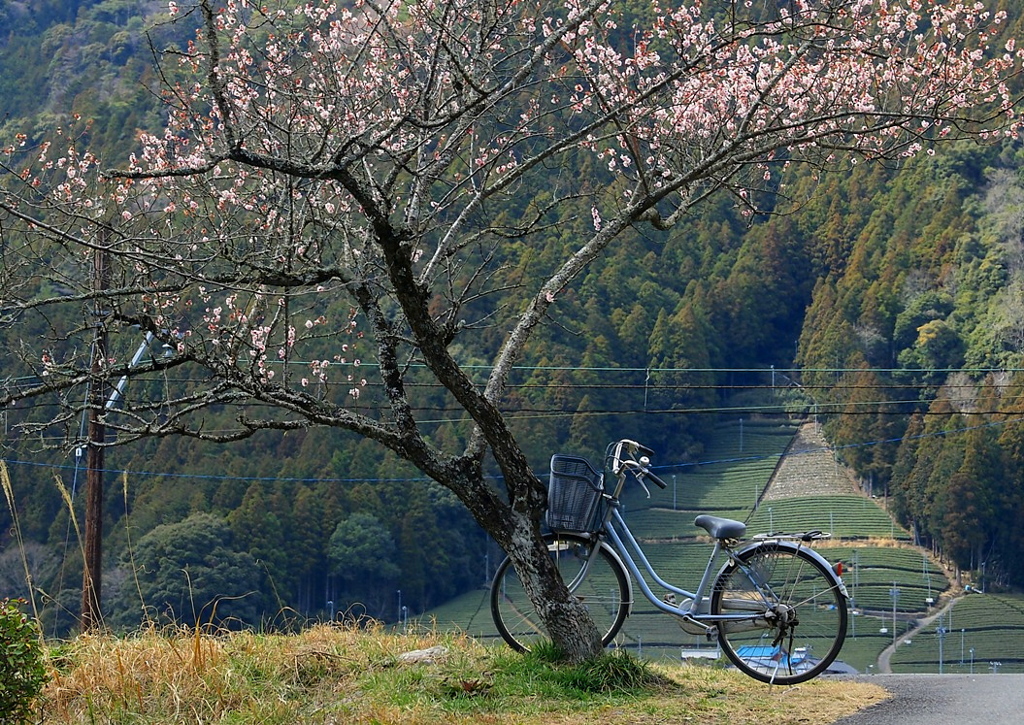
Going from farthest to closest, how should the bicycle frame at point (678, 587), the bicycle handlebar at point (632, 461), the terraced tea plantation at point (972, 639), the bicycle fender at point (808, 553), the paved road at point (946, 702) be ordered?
the terraced tea plantation at point (972, 639)
the bicycle handlebar at point (632, 461)
the bicycle frame at point (678, 587)
the bicycle fender at point (808, 553)
the paved road at point (946, 702)

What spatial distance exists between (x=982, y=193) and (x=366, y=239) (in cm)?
4673

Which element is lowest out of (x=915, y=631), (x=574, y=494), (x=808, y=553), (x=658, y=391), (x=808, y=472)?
(x=915, y=631)

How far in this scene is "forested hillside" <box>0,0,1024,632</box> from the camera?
111 ft

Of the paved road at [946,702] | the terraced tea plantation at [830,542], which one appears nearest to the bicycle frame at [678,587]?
the paved road at [946,702]

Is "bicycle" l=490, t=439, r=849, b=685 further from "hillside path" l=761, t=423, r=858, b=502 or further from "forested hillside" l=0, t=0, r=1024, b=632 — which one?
"hillside path" l=761, t=423, r=858, b=502

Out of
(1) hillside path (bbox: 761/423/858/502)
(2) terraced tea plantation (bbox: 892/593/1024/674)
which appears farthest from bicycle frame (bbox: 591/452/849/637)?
(1) hillside path (bbox: 761/423/858/502)

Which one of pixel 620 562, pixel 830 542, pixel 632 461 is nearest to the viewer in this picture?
pixel 632 461

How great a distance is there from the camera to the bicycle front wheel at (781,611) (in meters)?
5.10

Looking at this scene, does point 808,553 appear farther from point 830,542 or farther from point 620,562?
point 830,542

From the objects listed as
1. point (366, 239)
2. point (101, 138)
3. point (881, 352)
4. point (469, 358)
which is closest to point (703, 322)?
point (881, 352)

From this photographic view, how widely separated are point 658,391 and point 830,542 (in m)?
13.0

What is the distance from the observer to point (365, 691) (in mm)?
5172

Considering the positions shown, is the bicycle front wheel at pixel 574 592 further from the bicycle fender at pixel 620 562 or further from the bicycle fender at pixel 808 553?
the bicycle fender at pixel 808 553


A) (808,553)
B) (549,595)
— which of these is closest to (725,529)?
(808,553)
